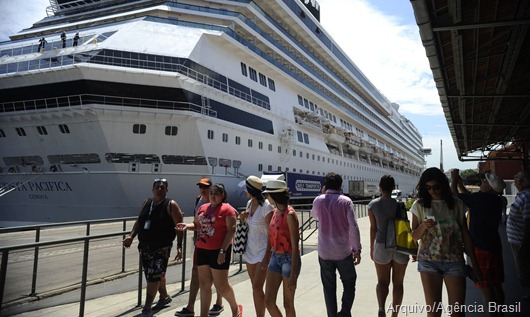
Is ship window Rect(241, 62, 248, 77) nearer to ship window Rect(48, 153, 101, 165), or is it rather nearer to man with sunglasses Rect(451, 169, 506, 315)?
ship window Rect(48, 153, 101, 165)

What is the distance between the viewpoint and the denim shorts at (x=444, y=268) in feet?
10.6

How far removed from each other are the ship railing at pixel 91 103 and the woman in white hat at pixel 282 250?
593 inches

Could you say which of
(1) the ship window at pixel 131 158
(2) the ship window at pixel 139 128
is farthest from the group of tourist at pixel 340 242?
(2) the ship window at pixel 139 128

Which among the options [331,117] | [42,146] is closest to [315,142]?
[331,117]

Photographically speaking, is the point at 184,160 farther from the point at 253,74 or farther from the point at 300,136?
the point at 300,136

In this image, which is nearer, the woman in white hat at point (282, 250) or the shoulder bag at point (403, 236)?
the woman in white hat at point (282, 250)

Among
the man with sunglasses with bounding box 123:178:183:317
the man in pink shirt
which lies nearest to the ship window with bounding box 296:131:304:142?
the man with sunglasses with bounding box 123:178:183:317

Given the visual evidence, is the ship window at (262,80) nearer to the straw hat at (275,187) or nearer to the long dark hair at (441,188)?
the straw hat at (275,187)

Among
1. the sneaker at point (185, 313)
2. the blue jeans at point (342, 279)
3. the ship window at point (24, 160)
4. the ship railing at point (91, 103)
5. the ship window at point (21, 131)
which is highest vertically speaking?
the ship railing at point (91, 103)

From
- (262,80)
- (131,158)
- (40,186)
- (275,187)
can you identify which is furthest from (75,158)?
(275,187)

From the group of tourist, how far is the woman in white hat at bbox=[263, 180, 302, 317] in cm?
1

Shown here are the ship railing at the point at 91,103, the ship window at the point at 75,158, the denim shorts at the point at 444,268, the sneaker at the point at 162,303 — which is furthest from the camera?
the ship window at the point at 75,158

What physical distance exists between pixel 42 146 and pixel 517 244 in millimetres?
19956

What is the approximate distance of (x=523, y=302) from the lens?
15.2 ft
